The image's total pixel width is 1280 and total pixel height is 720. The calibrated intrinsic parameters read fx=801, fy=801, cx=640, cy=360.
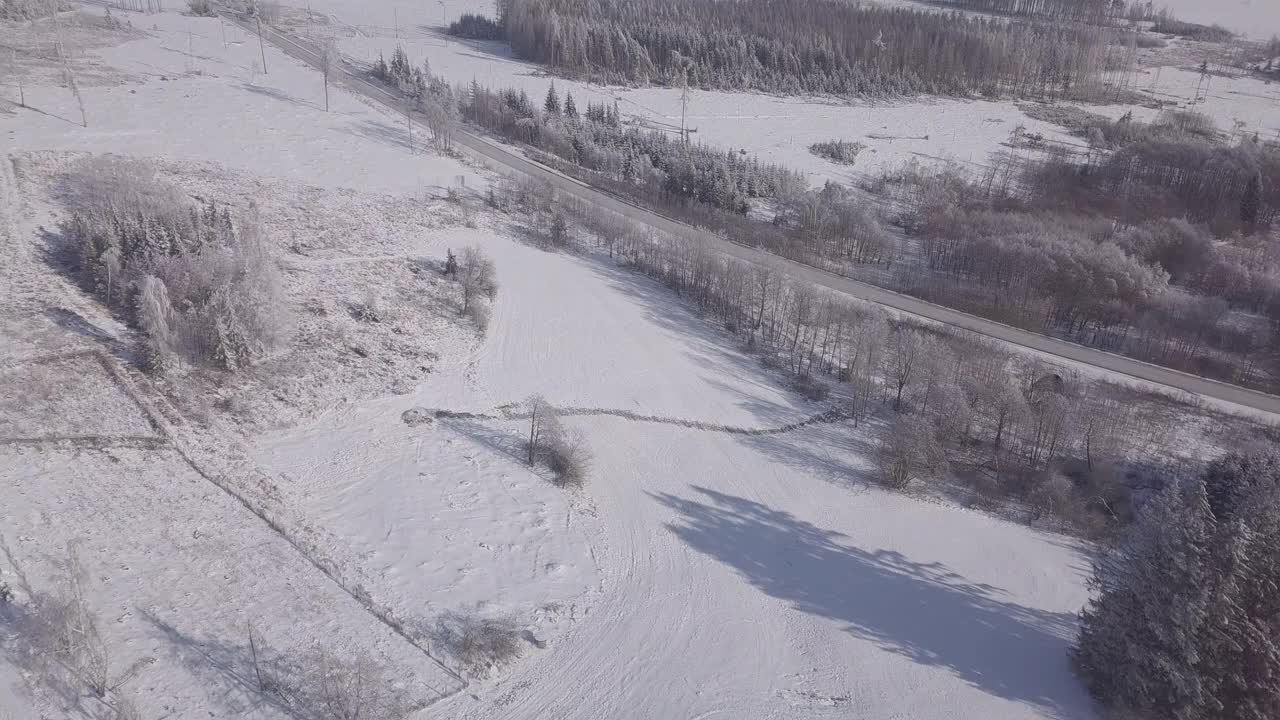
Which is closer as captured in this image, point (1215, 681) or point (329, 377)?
point (1215, 681)

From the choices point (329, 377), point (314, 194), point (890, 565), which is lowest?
point (890, 565)

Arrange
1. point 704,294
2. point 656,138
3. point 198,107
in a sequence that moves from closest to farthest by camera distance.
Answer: point 704,294 < point 198,107 < point 656,138

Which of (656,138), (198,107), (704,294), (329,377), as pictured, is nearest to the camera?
(329,377)

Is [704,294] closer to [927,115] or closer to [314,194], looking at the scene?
[314,194]

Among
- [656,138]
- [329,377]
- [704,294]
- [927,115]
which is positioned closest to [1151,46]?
[927,115]

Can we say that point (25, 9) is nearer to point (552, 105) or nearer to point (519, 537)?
point (552, 105)

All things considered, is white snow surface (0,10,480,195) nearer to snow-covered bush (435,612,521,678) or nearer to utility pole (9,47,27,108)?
utility pole (9,47,27,108)

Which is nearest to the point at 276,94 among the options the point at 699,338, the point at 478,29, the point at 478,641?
the point at 699,338

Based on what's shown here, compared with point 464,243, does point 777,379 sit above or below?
below
